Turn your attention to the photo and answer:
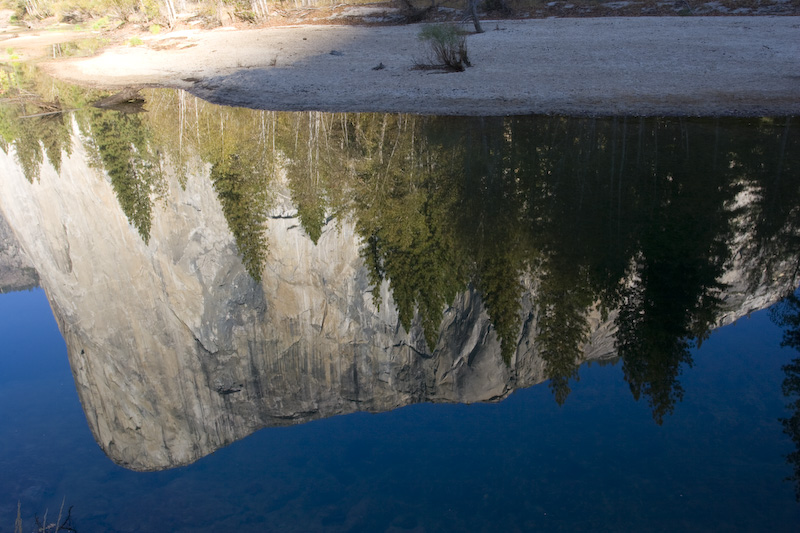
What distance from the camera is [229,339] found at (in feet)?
25.7

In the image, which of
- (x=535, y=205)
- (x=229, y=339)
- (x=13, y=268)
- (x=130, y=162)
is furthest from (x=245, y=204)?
(x=535, y=205)

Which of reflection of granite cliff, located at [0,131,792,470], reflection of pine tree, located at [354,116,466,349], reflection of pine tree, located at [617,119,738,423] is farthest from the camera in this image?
reflection of pine tree, located at [354,116,466,349]

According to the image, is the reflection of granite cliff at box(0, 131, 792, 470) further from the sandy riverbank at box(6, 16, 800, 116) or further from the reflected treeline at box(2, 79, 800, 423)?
the sandy riverbank at box(6, 16, 800, 116)

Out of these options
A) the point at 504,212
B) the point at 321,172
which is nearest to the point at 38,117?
the point at 321,172

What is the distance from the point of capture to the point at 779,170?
897 cm

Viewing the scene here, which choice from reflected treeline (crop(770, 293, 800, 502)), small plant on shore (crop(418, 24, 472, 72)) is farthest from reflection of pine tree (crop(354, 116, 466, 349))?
small plant on shore (crop(418, 24, 472, 72))

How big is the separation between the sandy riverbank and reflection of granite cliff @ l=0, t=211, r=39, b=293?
17.8ft

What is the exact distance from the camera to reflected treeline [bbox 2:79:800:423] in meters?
6.90

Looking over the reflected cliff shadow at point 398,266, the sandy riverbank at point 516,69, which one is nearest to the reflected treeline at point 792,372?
the reflected cliff shadow at point 398,266

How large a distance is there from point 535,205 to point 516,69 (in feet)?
24.0

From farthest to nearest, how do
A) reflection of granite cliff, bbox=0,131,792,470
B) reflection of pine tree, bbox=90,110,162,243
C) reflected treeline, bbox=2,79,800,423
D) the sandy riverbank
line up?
the sandy riverbank < reflection of pine tree, bbox=90,110,162,243 < reflected treeline, bbox=2,79,800,423 < reflection of granite cliff, bbox=0,131,792,470

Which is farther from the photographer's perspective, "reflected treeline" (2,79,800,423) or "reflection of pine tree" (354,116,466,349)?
"reflection of pine tree" (354,116,466,349)

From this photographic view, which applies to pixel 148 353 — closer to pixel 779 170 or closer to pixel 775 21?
pixel 779 170

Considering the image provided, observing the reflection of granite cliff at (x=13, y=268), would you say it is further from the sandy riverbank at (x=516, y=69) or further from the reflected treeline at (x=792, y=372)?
the reflected treeline at (x=792, y=372)
